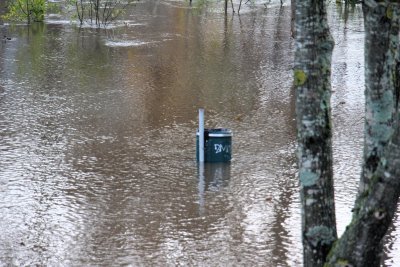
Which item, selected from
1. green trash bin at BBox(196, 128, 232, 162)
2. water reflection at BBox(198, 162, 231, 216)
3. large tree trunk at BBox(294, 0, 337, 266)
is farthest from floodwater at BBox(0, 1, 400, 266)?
large tree trunk at BBox(294, 0, 337, 266)

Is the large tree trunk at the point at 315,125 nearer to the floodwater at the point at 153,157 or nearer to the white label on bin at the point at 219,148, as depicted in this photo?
the floodwater at the point at 153,157

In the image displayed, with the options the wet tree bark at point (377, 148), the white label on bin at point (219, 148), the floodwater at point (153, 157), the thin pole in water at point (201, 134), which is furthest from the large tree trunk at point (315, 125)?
the white label on bin at point (219, 148)

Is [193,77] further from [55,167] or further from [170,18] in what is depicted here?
[170,18]

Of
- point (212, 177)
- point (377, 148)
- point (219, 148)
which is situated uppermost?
point (377, 148)

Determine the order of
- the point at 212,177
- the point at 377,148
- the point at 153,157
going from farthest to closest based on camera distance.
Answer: the point at 153,157 → the point at 212,177 → the point at 377,148

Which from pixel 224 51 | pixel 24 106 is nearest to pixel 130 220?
pixel 24 106

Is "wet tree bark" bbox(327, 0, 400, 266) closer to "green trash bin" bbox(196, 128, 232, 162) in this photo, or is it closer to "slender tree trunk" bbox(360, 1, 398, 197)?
"slender tree trunk" bbox(360, 1, 398, 197)

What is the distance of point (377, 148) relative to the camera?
5488 mm

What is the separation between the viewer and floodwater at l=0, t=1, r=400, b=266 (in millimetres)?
8523

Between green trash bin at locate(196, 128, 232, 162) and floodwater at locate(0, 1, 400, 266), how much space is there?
0.20 m

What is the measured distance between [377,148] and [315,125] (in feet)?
1.66

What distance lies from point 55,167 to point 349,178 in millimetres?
4211

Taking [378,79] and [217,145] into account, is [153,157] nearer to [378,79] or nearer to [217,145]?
[217,145]

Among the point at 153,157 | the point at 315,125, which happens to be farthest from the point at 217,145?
the point at 315,125
